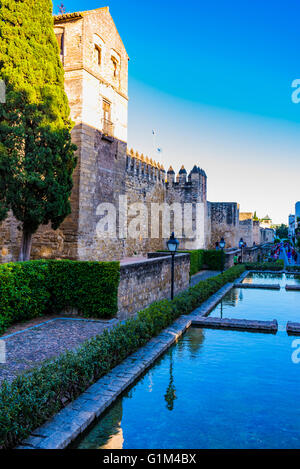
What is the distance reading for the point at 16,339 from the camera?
23.1 ft

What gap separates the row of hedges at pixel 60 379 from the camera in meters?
3.68

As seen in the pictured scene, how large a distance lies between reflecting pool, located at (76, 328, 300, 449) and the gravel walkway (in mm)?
1476

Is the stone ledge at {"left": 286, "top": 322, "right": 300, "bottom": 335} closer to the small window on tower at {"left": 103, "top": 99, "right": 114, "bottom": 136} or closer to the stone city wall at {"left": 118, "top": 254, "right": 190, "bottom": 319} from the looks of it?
the stone city wall at {"left": 118, "top": 254, "right": 190, "bottom": 319}

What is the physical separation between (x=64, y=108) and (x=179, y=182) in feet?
55.5

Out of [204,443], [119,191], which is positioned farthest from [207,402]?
[119,191]

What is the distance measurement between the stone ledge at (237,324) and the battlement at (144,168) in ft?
46.6

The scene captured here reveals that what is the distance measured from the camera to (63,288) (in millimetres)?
9398

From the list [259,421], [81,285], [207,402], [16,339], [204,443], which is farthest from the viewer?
[81,285]

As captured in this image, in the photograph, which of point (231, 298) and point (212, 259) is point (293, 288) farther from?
point (212, 259)

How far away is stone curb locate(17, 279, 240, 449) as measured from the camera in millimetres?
3750

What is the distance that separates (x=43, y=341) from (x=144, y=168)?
61.0 ft

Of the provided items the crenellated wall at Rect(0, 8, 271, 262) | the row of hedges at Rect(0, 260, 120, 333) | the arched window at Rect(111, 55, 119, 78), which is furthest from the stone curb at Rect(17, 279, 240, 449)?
the arched window at Rect(111, 55, 119, 78)

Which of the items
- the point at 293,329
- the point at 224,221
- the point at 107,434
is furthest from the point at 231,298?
the point at 224,221
